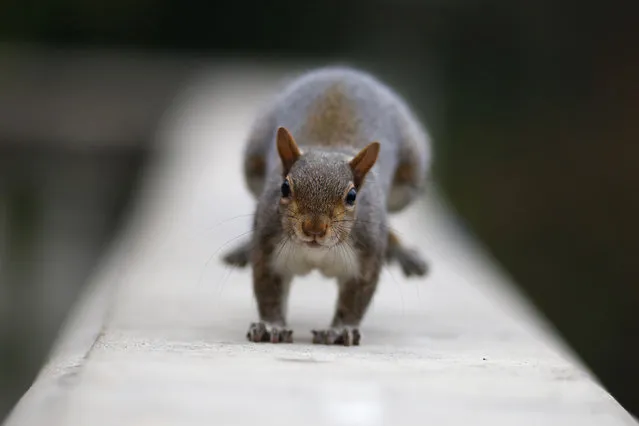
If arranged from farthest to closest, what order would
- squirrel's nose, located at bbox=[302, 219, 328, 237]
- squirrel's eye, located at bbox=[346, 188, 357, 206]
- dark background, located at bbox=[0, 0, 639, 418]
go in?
1. dark background, located at bbox=[0, 0, 639, 418]
2. squirrel's eye, located at bbox=[346, 188, 357, 206]
3. squirrel's nose, located at bbox=[302, 219, 328, 237]

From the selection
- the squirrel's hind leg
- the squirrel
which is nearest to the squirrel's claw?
the squirrel's hind leg

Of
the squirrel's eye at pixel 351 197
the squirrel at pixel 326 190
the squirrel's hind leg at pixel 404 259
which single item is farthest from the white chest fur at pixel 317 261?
the squirrel's hind leg at pixel 404 259

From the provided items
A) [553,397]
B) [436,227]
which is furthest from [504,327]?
[436,227]

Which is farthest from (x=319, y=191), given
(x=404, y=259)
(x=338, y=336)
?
(x=404, y=259)

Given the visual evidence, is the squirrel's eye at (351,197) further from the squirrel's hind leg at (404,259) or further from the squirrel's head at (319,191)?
the squirrel's hind leg at (404,259)

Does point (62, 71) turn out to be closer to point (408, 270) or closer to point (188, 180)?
point (188, 180)

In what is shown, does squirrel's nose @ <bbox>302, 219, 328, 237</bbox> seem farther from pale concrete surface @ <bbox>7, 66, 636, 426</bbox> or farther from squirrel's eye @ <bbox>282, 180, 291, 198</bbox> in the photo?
pale concrete surface @ <bbox>7, 66, 636, 426</bbox>
